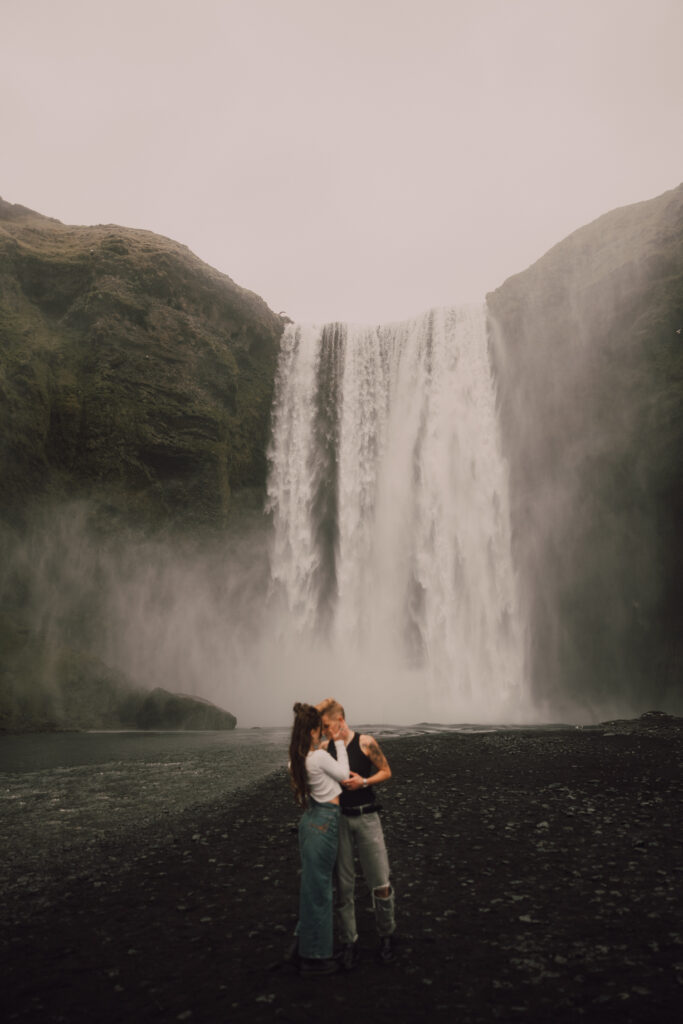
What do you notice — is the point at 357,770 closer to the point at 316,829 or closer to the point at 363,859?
the point at 316,829

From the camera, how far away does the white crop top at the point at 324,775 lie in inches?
209

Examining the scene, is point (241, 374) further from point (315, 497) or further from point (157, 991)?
point (157, 991)

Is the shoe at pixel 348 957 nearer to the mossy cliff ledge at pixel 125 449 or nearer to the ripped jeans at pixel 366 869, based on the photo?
the ripped jeans at pixel 366 869

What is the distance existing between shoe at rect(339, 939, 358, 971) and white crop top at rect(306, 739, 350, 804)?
121 centimetres

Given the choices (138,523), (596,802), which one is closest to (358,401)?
(138,523)

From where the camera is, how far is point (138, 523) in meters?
36.1

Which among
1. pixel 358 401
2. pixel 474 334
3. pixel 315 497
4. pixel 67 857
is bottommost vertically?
pixel 67 857

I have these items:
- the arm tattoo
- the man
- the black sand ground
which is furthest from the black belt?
the black sand ground

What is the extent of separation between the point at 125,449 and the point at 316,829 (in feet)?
109

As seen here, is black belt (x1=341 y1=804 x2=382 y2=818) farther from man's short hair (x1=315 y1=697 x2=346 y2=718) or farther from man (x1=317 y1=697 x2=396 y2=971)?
man's short hair (x1=315 y1=697 x2=346 y2=718)

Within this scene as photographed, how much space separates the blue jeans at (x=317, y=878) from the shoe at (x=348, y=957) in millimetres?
177

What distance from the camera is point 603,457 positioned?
3406 centimetres

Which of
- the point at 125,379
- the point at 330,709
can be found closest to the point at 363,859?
the point at 330,709

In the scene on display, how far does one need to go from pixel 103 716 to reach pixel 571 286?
3339cm
